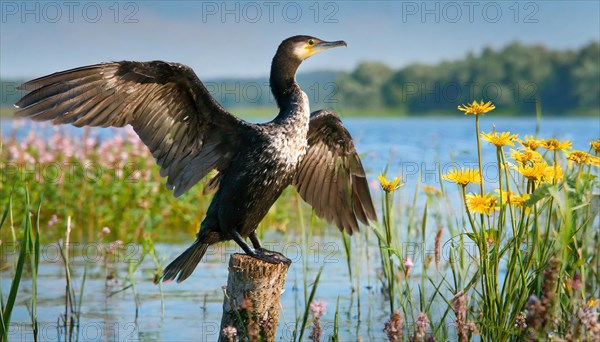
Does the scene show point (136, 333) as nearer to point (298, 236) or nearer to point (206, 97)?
point (206, 97)

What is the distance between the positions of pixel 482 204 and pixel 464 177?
0.47ft

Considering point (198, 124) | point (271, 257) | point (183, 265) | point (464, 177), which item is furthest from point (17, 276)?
point (464, 177)

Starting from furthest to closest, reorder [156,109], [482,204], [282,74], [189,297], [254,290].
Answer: [189,297]
[282,74]
[156,109]
[254,290]
[482,204]

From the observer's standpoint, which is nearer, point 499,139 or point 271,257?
point 499,139

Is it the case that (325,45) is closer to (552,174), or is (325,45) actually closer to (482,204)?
(482,204)

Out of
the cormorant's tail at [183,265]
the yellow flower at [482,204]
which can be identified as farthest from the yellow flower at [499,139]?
the cormorant's tail at [183,265]

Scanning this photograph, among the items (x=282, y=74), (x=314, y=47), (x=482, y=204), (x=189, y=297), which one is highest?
(x=314, y=47)

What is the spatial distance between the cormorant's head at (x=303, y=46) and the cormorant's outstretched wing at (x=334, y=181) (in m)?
0.69

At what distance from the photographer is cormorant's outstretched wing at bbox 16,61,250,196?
4223mm

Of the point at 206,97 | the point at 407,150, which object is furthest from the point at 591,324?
the point at 407,150

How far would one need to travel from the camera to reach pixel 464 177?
352 centimetres

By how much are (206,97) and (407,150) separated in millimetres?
8982

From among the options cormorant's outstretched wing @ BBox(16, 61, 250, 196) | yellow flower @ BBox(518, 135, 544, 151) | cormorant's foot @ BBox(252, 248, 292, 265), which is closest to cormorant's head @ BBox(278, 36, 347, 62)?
cormorant's outstretched wing @ BBox(16, 61, 250, 196)

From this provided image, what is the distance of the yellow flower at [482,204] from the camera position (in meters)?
3.51
